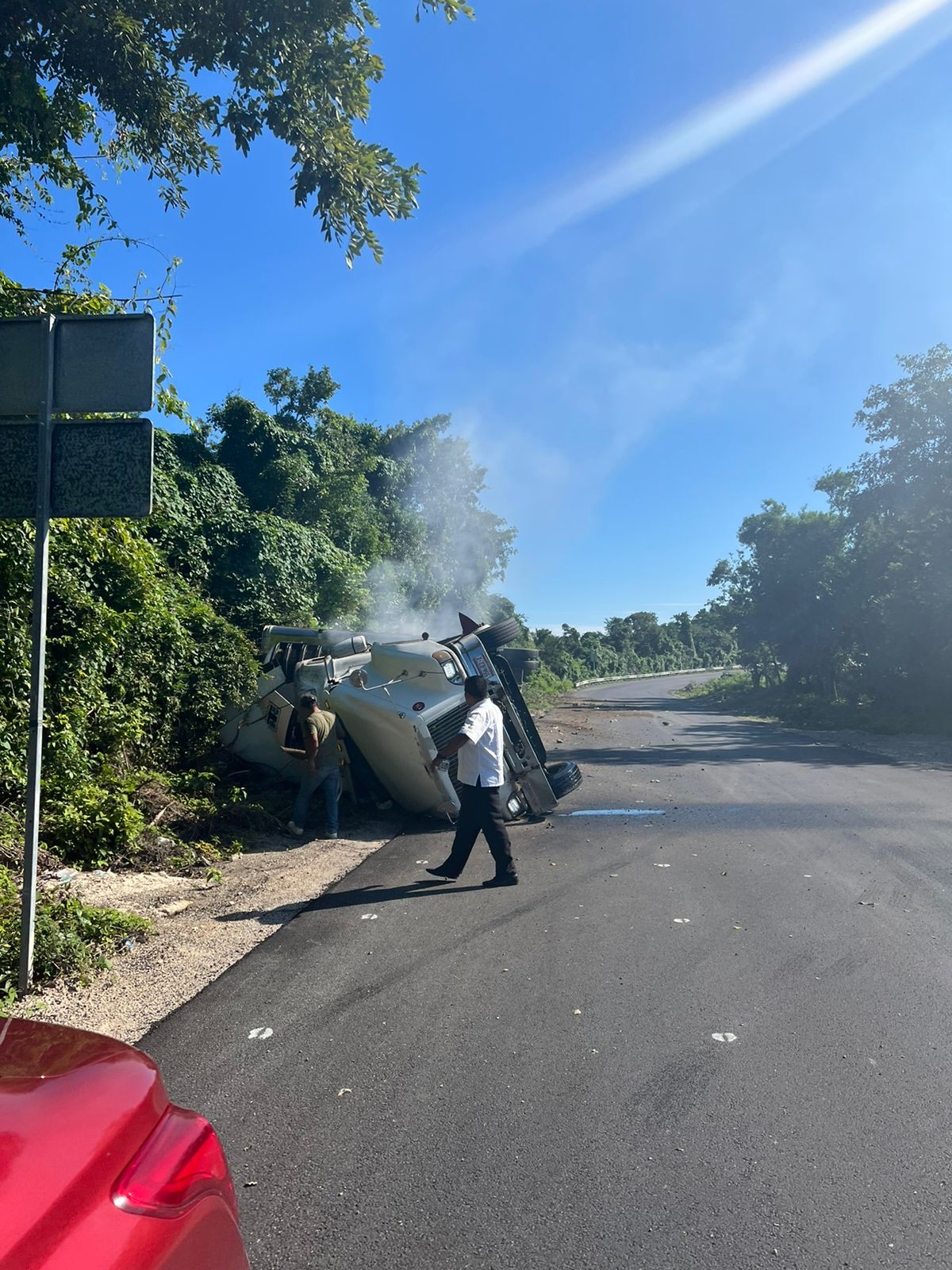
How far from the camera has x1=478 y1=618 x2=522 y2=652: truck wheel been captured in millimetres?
8828

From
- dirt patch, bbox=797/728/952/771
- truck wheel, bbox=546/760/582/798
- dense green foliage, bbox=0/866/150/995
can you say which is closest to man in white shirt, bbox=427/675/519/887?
dense green foliage, bbox=0/866/150/995

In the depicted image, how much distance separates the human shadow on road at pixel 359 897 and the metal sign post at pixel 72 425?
5.28ft

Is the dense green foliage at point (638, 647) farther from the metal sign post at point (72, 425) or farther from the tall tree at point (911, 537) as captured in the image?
the metal sign post at point (72, 425)

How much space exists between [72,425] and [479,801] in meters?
3.90

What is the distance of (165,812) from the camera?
25.5 ft

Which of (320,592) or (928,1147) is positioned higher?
(320,592)

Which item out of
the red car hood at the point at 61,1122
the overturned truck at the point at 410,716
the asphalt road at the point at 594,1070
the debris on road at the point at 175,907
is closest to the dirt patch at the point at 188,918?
the debris on road at the point at 175,907

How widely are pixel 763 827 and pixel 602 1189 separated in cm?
646

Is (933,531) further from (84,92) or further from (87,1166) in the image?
(87,1166)

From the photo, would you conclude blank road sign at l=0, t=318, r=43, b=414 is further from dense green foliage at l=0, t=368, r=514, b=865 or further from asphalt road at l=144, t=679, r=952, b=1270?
asphalt road at l=144, t=679, r=952, b=1270

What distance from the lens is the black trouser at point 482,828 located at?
6352mm

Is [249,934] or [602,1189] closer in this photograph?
[602,1189]

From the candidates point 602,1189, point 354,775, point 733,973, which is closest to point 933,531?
point 354,775

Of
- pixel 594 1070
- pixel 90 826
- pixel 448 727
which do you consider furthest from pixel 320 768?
pixel 594 1070
